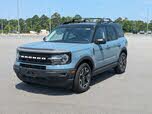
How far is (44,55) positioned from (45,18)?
9015 cm

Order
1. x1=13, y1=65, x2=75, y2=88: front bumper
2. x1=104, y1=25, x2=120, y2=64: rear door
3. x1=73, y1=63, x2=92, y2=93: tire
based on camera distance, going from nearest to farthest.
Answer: x1=13, y1=65, x2=75, y2=88: front bumper, x1=73, y1=63, x2=92, y2=93: tire, x1=104, y1=25, x2=120, y2=64: rear door

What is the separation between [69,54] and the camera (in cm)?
670

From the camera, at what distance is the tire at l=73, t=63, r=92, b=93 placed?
6.97m

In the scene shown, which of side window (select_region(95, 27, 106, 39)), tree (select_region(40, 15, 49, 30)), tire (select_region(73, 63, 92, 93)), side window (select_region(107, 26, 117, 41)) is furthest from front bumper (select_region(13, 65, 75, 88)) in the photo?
tree (select_region(40, 15, 49, 30))

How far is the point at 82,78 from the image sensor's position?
285 inches

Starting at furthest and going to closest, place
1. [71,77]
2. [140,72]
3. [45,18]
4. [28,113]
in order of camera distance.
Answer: [45,18] → [140,72] → [71,77] → [28,113]

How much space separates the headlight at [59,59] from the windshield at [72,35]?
1.23 m

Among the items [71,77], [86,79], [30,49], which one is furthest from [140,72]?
[30,49]

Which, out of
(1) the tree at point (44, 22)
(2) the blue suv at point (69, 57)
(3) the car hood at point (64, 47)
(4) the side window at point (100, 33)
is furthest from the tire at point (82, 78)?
(1) the tree at point (44, 22)

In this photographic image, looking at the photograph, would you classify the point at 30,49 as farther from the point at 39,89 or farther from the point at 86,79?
the point at 86,79

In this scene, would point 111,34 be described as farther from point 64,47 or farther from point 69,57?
point 69,57

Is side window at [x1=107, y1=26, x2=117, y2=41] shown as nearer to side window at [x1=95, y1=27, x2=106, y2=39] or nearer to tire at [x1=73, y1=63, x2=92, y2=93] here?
side window at [x1=95, y1=27, x2=106, y2=39]

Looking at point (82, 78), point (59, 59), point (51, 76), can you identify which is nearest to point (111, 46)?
point (82, 78)

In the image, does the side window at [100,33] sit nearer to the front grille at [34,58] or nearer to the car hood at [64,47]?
the car hood at [64,47]
